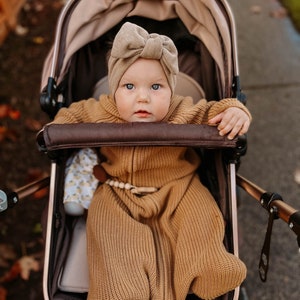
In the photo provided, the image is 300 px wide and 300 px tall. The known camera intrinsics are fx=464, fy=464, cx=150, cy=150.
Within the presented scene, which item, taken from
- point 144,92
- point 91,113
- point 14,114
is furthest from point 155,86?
point 14,114

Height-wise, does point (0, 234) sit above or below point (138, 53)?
below

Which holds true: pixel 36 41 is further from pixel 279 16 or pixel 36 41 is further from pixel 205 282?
pixel 205 282

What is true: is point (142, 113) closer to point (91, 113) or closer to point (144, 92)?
point (144, 92)

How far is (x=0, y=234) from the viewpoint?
2.77 meters

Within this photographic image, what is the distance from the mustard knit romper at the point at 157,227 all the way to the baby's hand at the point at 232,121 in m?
0.05

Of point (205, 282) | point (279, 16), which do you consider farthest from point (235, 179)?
point (279, 16)

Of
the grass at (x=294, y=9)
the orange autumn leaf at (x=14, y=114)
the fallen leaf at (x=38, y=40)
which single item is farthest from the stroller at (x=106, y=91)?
the grass at (x=294, y=9)

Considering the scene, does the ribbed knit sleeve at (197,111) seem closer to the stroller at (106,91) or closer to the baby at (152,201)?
the baby at (152,201)

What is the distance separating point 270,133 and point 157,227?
1584mm

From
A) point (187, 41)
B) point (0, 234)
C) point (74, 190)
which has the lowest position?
point (0, 234)

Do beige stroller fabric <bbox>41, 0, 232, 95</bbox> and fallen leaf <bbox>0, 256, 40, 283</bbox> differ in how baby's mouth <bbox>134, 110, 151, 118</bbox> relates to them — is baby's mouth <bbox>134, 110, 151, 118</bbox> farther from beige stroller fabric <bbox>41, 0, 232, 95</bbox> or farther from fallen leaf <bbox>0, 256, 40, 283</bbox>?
fallen leaf <bbox>0, 256, 40, 283</bbox>

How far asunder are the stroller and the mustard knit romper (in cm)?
13

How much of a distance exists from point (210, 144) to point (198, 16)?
78cm

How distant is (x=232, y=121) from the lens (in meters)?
1.71
